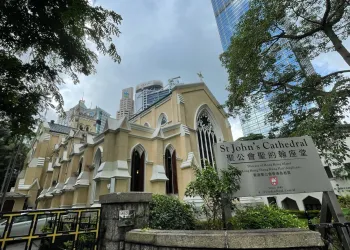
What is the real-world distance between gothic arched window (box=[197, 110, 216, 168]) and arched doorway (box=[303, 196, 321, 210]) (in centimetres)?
1965

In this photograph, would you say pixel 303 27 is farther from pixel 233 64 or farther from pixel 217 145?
pixel 217 145

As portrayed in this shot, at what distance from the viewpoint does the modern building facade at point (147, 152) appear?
10203 mm

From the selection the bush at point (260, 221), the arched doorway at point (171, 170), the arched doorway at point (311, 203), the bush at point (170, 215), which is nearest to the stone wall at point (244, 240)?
the bush at point (170, 215)

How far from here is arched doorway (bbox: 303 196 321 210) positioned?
79.0 feet

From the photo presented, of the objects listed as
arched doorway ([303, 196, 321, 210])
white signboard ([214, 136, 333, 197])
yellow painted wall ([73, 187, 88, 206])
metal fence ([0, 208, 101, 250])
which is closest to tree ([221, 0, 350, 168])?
white signboard ([214, 136, 333, 197])

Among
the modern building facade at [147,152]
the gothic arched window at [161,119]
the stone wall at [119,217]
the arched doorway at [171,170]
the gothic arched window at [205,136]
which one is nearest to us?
the stone wall at [119,217]

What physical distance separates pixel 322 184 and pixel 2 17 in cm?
907

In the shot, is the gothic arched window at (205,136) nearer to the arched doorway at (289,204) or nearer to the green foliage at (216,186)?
the green foliage at (216,186)

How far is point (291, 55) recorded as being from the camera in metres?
9.21

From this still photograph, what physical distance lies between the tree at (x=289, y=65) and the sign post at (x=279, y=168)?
2540mm

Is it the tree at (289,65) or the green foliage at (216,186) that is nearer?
the green foliage at (216,186)

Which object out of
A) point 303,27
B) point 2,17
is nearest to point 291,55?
point 303,27

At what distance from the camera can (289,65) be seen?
30.0 ft

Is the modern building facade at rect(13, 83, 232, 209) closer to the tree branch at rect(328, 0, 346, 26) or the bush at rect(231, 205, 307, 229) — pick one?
the bush at rect(231, 205, 307, 229)
